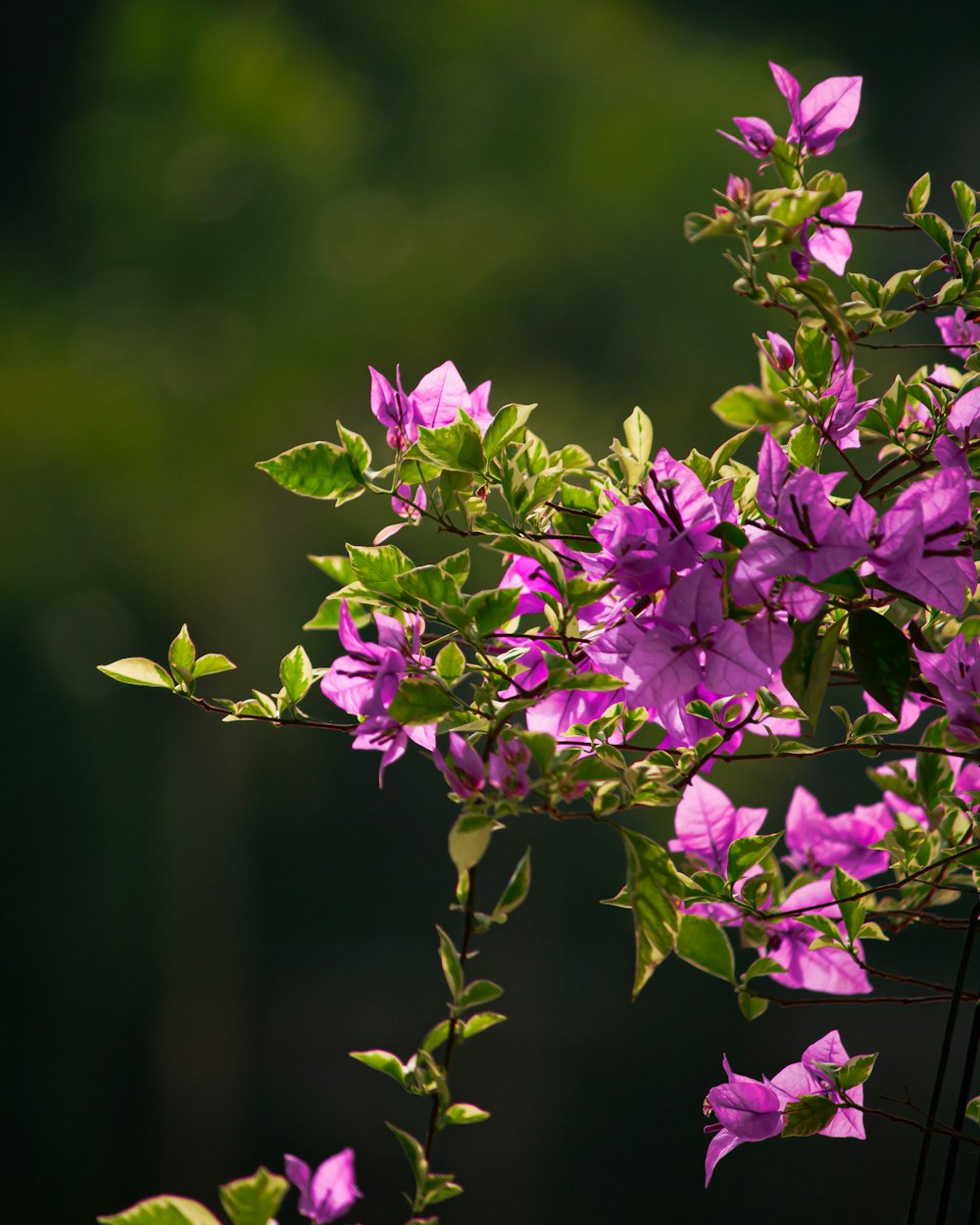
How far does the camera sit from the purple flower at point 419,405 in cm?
40

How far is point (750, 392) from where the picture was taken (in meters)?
0.24

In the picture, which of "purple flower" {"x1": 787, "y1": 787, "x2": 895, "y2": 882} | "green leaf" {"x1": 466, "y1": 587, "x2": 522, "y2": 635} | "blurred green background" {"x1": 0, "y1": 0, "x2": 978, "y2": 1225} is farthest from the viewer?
"blurred green background" {"x1": 0, "y1": 0, "x2": 978, "y2": 1225}

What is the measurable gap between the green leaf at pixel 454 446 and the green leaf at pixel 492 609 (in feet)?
0.13

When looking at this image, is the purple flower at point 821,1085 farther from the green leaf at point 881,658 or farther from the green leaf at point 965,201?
the green leaf at point 965,201

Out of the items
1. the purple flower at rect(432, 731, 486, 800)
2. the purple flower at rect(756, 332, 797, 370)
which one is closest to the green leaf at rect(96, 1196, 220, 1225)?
the purple flower at rect(432, 731, 486, 800)

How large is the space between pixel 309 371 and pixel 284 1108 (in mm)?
1603

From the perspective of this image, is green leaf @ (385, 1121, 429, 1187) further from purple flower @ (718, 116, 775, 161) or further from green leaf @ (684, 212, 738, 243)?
purple flower @ (718, 116, 775, 161)

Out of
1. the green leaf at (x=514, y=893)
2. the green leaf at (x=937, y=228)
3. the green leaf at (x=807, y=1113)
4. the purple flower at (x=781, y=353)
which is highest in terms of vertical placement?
the green leaf at (x=937, y=228)

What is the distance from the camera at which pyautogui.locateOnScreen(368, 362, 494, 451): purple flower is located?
40 centimetres

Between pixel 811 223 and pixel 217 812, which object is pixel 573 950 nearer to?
pixel 217 812

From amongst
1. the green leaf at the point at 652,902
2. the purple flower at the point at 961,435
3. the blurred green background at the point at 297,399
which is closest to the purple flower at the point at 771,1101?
the green leaf at the point at 652,902

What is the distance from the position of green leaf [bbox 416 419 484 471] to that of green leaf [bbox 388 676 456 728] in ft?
0.23

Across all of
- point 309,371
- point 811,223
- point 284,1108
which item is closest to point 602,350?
point 309,371

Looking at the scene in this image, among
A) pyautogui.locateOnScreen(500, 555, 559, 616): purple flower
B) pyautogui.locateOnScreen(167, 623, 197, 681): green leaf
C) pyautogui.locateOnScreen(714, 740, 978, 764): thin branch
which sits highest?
pyautogui.locateOnScreen(500, 555, 559, 616): purple flower
